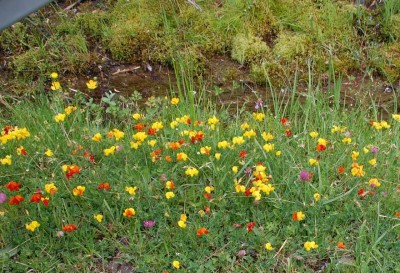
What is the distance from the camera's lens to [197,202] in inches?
123

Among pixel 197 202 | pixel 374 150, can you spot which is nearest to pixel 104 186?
pixel 197 202

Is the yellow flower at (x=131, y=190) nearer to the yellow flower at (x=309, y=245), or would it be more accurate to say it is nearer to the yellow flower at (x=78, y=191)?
the yellow flower at (x=78, y=191)

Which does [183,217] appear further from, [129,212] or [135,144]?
[135,144]

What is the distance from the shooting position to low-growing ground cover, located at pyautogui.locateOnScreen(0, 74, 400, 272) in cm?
289

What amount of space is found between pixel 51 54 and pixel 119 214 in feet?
7.66

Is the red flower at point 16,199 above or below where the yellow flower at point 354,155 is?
above

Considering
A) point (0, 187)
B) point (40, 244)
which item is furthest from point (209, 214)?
point (0, 187)

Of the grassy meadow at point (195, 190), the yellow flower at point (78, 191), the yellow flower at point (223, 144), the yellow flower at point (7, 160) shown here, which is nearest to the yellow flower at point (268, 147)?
the grassy meadow at point (195, 190)

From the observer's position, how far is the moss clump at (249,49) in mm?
4965

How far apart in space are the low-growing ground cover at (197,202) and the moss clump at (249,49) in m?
1.43

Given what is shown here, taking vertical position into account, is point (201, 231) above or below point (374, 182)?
above

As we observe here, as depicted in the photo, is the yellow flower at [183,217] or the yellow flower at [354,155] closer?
the yellow flower at [183,217]

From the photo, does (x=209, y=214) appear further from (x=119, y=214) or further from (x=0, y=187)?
(x=0, y=187)

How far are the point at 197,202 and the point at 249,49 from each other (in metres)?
2.17
